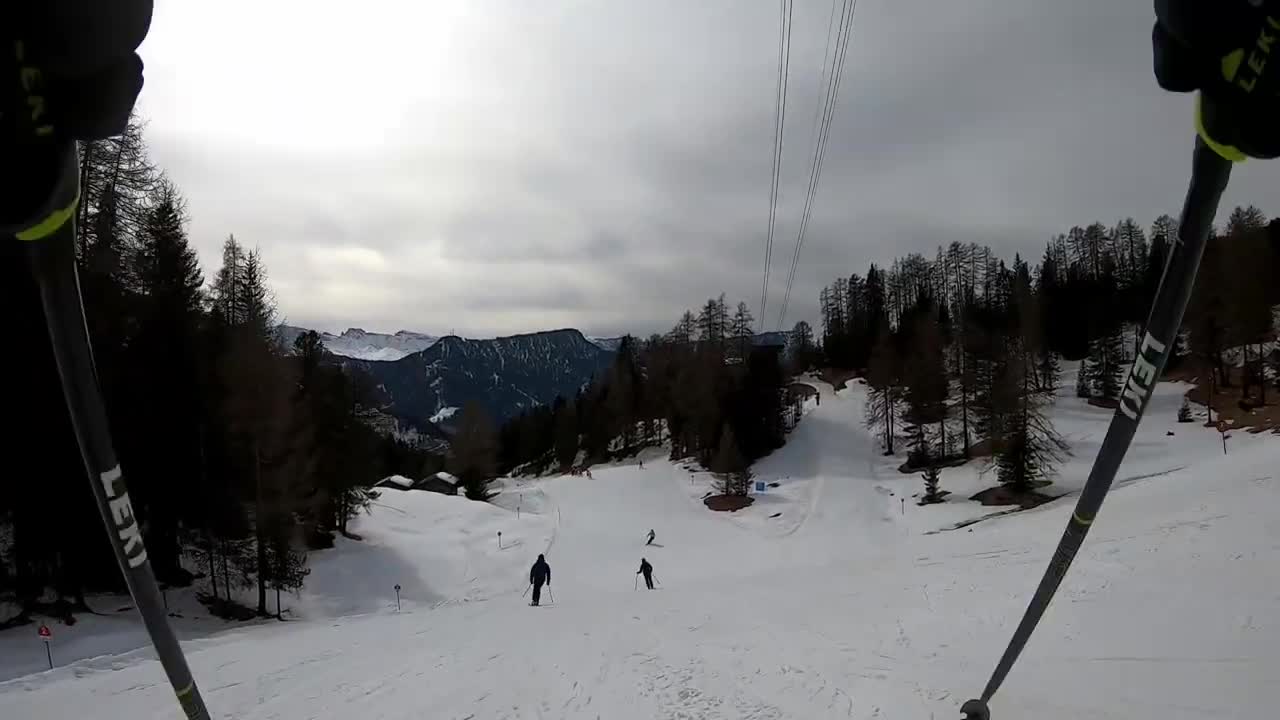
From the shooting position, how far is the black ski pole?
1.74 m

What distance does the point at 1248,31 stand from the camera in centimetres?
191

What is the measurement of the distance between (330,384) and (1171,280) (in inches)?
1241

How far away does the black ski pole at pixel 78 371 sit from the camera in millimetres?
1741

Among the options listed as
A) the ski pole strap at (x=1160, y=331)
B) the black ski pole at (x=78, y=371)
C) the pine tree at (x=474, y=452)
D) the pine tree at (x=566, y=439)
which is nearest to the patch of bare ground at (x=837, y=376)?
the pine tree at (x=566, y=439)

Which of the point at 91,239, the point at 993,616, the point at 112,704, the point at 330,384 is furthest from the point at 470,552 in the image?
the point at 993,616

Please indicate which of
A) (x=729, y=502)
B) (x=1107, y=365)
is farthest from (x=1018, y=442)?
(x=1107, y=365)

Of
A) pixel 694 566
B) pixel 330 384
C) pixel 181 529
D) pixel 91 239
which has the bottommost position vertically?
pixel 694 566

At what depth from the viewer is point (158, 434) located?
1733 centimetres

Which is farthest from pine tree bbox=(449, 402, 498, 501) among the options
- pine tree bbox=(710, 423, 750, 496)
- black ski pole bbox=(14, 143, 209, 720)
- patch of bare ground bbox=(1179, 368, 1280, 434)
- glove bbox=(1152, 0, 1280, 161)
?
patch of bare ground bbox=(1179, 368, 1280, 434)

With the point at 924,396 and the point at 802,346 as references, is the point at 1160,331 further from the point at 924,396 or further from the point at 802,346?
the point at 802,346

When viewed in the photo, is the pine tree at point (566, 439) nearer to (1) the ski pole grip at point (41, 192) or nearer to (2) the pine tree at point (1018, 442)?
(2) the pine tree at point (1018, 442)

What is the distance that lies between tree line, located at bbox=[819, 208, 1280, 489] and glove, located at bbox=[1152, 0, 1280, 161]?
0.57 m

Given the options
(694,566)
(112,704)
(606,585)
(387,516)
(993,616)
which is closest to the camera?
(112,704)

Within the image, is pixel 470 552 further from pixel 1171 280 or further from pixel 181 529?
pixel 1171 280
